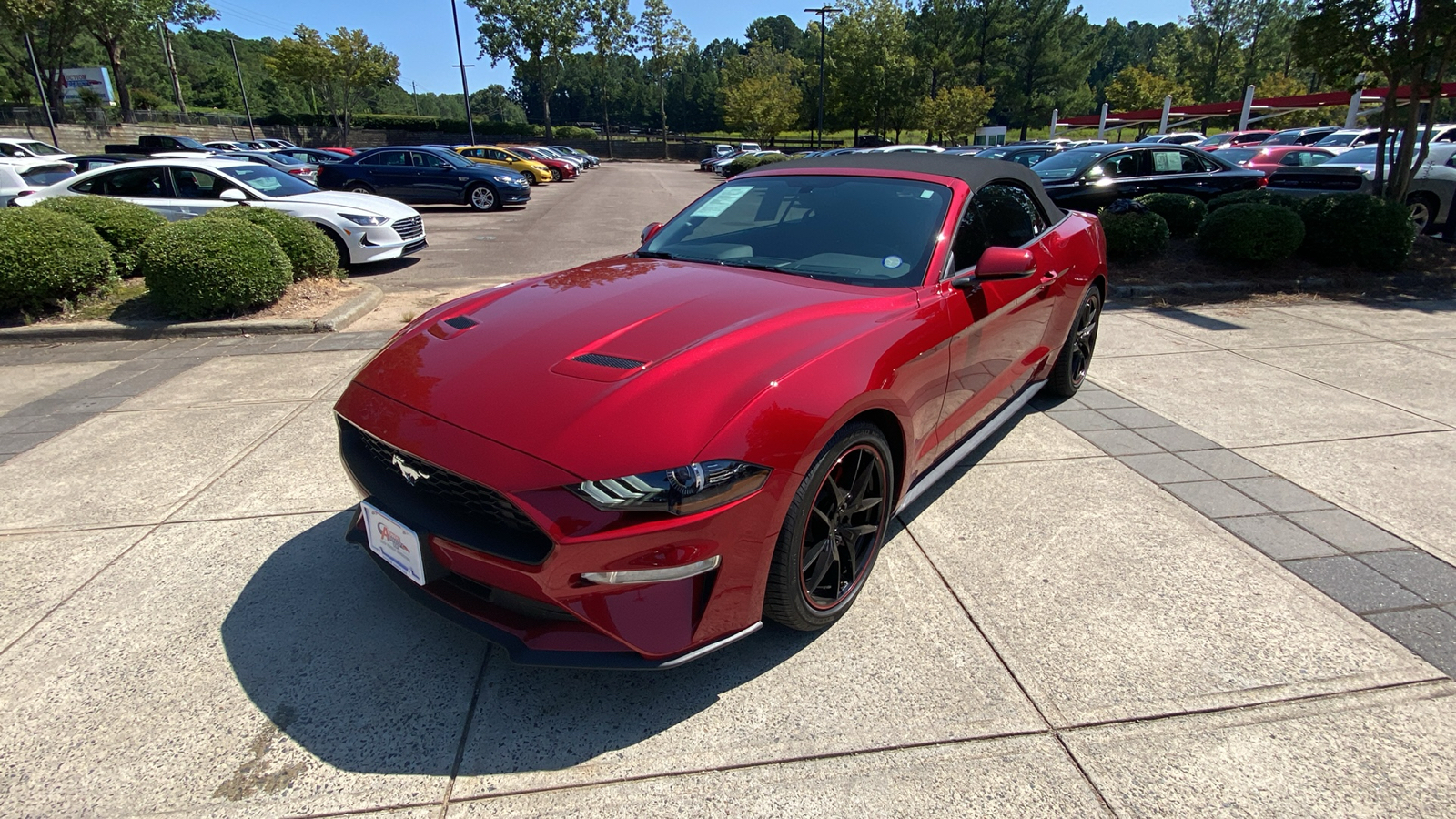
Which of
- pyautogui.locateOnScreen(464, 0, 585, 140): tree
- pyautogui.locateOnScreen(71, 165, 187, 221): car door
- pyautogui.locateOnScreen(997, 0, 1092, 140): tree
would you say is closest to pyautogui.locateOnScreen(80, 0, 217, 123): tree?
pyautogui.locateOnScreen(464, 0, 585, 140): tree

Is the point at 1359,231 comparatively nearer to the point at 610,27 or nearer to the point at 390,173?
the point at 390,173

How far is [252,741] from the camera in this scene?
211 cm

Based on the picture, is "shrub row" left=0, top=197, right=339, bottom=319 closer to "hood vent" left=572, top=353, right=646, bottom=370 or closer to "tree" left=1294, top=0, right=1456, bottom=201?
"hood vent" left=572, top=353, right=646, bottom=370

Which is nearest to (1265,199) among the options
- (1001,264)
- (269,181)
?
(1001,264)

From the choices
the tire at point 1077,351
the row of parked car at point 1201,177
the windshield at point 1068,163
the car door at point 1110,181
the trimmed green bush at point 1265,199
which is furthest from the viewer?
the windshield at point 1068,163

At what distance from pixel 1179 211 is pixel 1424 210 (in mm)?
4153

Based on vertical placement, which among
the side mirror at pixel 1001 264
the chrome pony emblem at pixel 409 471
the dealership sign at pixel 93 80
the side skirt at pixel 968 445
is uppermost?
the dealership sign at pixel 93 80

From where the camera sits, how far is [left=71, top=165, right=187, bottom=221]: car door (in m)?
9.35

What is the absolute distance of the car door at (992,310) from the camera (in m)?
3.01

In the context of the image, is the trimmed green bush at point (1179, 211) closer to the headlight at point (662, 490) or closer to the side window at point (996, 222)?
the side window at point (996, 222)

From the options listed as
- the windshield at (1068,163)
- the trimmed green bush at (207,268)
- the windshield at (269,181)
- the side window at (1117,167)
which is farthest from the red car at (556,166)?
the trimmed green bush at (207,268)

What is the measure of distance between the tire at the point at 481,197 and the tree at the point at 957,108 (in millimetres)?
38467

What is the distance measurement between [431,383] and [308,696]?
3.45 feet

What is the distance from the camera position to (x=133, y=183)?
9.42 meters
